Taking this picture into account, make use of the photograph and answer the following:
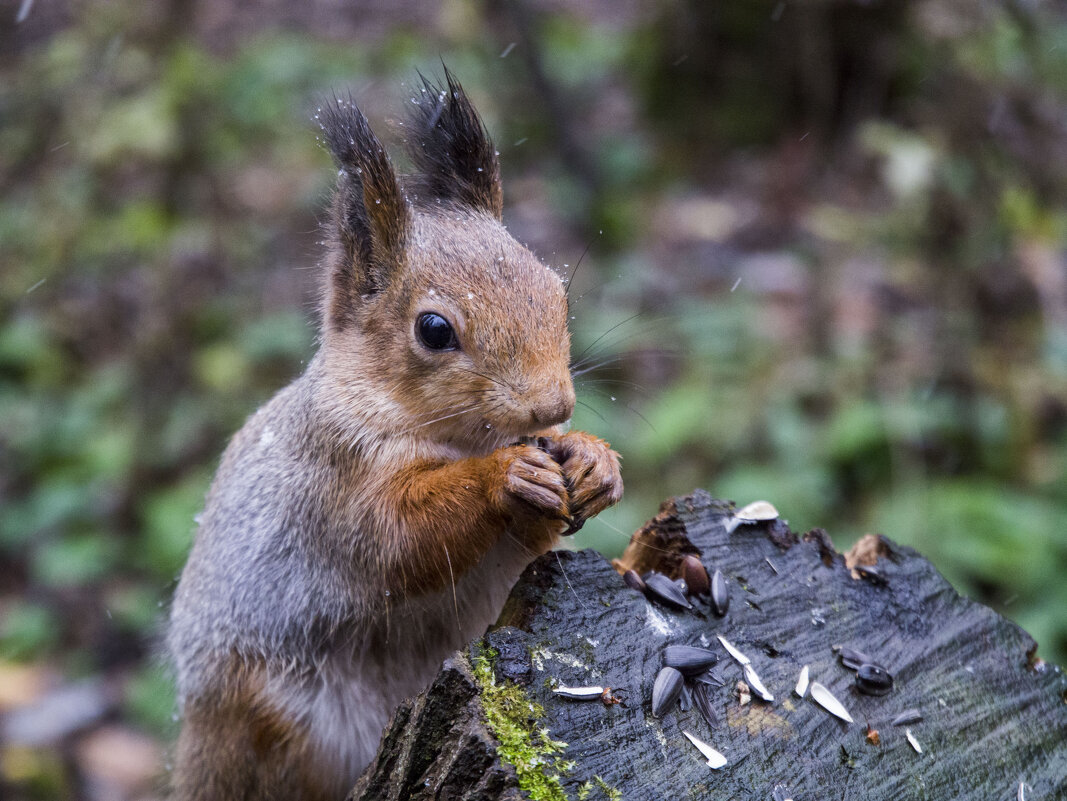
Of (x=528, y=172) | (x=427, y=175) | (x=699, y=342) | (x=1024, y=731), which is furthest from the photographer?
(x=528, y=172)

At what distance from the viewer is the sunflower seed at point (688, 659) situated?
177 centimetres

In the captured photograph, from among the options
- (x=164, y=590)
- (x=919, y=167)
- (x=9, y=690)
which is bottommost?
(x=9, y=690)

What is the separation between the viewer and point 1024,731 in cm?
190

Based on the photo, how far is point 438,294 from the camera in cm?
213

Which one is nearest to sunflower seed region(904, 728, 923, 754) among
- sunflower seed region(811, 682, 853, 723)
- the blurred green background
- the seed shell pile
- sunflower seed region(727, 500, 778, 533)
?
the seed shell pile

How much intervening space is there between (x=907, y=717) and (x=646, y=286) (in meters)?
4.05

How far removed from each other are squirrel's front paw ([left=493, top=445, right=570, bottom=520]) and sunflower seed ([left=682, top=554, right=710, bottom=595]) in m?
0.32

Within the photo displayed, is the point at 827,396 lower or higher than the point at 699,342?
lower

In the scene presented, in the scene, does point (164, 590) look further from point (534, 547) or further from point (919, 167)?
point (919, 167)

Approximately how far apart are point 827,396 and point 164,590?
3.23m

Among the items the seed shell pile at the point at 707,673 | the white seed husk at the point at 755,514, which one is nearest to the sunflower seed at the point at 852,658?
the seed shell pile at the point at 707,673

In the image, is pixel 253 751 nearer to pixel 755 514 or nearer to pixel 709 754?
pixel 709 754

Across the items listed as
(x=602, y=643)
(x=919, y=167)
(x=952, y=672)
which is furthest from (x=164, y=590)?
(x=919, y=167)

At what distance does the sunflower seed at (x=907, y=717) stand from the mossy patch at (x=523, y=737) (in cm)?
70
